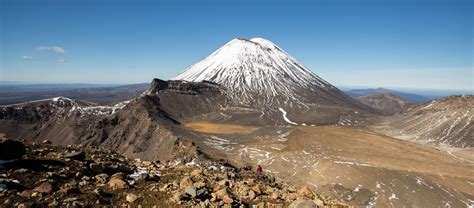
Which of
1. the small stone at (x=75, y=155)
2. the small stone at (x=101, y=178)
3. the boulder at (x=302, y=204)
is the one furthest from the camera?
the small stone at (x=75, y=155)

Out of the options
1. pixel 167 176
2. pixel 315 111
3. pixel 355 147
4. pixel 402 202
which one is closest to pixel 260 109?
pixel 315 111

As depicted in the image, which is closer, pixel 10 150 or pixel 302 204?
pixel 302 204

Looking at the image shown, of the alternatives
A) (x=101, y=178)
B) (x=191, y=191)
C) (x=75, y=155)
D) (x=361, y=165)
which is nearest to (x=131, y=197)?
(x=191, y=191)

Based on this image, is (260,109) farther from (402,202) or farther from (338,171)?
(402,202)

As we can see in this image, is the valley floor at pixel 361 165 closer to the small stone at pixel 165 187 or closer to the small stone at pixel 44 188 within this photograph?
the small stone at pixel 165 187

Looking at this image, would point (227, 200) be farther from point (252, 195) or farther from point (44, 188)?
point (44, 188)

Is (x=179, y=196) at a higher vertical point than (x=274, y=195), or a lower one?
higher

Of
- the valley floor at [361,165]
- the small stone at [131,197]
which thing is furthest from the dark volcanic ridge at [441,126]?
the small stone at [131,197]

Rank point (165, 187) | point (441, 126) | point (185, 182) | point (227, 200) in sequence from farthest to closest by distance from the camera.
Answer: point (441, 126) < point (185, 182) < point (165, 187) < point (227, 200)

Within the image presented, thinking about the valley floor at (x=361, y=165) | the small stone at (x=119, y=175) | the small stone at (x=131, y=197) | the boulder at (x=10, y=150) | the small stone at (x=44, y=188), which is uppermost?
the boulder at (x=10, y=150)
